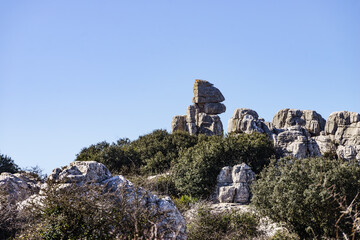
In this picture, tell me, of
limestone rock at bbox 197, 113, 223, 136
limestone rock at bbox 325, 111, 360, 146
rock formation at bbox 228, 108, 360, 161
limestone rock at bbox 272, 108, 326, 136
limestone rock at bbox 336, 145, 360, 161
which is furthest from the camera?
limestone rock at bbox 197, 113, 223, 136

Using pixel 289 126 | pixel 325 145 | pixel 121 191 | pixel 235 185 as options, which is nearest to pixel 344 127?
pixel 289 126

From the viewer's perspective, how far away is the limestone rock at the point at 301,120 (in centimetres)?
4575

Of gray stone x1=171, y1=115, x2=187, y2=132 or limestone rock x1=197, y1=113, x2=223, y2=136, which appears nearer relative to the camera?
limestone rock x1=197, y1=113, x2=223, y2=136

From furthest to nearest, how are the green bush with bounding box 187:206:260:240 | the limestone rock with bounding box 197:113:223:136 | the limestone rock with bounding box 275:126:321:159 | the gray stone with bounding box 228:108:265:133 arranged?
1. the limestone rock with bounding box 197:113:223:136
2. the gray stone with bounding box 228:108:265:133
3. the limestone rock with bounding box 275:126:321:159
4. the green bush with bounding box 187:206:260:240

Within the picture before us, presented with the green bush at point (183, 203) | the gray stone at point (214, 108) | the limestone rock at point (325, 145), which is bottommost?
the green bush at point (183, 203)

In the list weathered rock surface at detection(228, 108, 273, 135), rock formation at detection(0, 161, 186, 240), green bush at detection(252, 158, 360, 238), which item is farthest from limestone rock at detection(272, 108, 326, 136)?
rock formation at detection(0, 161, 186, 240)

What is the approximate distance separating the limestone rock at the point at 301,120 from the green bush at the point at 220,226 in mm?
30026

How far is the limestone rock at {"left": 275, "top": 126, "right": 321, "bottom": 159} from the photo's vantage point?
1246 inches

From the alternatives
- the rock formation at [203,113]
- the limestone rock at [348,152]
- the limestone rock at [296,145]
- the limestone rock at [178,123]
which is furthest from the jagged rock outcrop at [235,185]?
the limestone rock at [178,123]

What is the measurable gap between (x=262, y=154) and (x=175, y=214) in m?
20.1

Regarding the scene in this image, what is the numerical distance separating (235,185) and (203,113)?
892 inches

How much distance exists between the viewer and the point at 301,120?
47.0 metres

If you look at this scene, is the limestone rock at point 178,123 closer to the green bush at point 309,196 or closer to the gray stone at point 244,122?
the gray stone at point 244,122

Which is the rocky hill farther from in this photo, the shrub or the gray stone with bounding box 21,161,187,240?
the shrub
